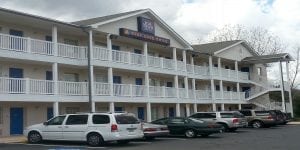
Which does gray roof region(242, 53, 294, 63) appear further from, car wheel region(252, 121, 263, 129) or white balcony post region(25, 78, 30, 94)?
white balcony post region(25, 78, 30, 94)

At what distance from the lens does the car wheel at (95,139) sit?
19.5m

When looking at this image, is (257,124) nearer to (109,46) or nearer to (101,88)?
(101,88)

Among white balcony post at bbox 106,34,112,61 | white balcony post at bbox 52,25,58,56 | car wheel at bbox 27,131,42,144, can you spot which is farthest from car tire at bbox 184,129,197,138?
white balcony post at bbox 52,25,58,56

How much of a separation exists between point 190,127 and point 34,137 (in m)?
8.47

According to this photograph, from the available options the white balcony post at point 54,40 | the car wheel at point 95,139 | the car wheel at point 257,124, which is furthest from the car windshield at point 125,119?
the car wheel at point 257,124

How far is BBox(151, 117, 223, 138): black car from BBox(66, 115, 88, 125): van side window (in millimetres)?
6382

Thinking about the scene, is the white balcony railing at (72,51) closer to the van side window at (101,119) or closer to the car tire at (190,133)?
the van side window at (101,119)

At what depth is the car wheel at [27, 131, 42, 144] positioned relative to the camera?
20.9m

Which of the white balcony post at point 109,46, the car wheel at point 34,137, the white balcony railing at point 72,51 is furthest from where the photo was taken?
the white balcony post at point 109,46

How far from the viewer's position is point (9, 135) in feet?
83.7

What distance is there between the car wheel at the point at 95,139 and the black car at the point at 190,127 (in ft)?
21.3

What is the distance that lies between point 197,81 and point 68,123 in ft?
86.1

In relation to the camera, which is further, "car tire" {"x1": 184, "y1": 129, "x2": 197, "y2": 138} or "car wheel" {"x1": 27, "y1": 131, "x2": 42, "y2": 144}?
"car tire" {"x1": 184, "y1": 129, "x2": 197, "y2": 138}

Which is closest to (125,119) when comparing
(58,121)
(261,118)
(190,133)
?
(58,121)
